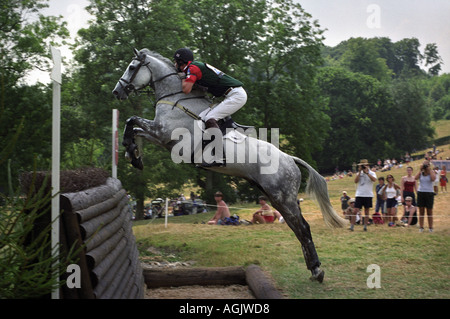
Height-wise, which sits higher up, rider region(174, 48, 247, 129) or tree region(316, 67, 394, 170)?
tree region(316, 67, 394, 170)

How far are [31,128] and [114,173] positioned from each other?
426 inches

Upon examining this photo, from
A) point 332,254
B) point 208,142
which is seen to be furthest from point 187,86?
point 332,254

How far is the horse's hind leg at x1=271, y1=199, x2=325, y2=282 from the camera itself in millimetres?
5745

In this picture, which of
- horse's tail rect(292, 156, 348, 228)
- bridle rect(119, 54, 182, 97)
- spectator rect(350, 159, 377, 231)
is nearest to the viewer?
bridle rect(119, 54, 182, 97)

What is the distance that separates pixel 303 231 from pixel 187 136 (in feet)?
6.18

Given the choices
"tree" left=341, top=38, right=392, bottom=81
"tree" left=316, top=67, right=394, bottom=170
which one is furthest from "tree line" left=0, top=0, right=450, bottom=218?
"tree" left=341, top=38, right=392, bottom=81

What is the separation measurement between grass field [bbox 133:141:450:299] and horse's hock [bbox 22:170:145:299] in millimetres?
2024

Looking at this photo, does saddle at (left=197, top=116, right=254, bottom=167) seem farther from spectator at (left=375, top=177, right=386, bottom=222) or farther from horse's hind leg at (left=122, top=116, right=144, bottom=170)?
spectator at (left=375, top=177, right=386, bottom=222)

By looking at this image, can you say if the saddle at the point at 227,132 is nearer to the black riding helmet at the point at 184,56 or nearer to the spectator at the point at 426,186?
the black riding helmet at the point at 184,56

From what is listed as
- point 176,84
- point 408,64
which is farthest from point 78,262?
point 408,64

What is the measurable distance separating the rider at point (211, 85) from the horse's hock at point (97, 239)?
1.46 m

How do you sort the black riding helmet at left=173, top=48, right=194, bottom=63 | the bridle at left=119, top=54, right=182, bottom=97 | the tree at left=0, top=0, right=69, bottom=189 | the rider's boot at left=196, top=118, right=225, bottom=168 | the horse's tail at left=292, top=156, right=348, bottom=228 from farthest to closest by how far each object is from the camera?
the tree at left=0, top=0, right=69, bottom=189 < the horse's tail at left=292, top=156, right=348, bottom=228 < the bridle at left=119, top=54, right=182, bottom=97 < the black riding helmet at left=173, top=48, right=194, bottom=63 < the rider's boot at left=196, top=118, right=225, bottom=168

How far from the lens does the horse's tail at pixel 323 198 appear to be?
6.20m

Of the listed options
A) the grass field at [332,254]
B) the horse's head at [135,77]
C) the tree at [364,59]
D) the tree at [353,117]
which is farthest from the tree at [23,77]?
the tree at [364,59]
